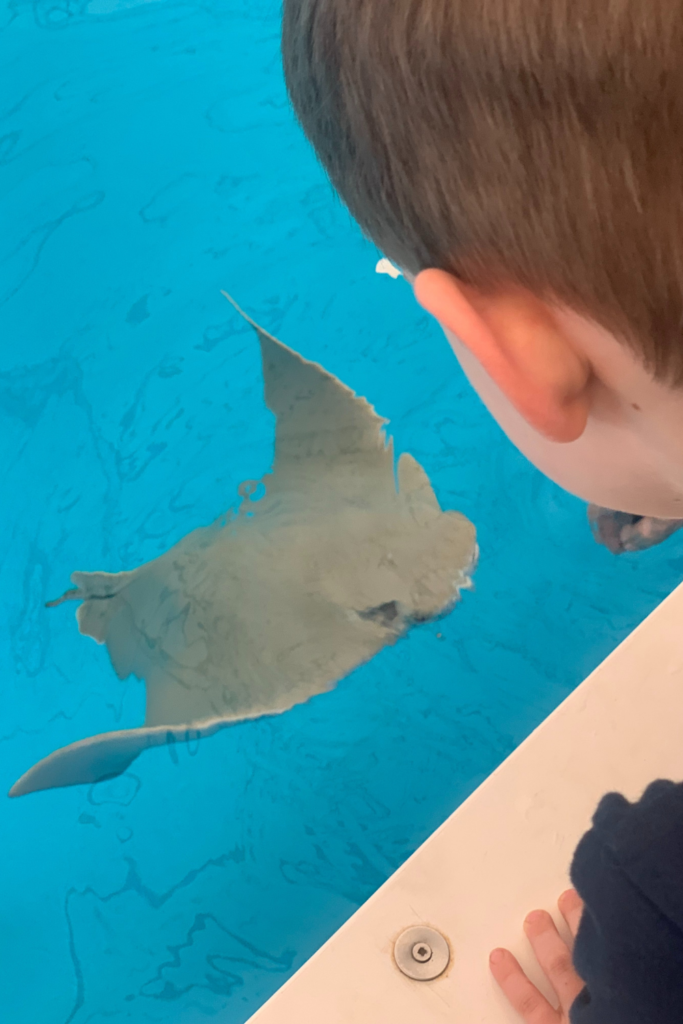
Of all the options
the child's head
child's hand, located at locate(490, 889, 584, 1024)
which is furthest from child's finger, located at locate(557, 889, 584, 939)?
the child's head

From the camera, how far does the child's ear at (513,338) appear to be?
7.4 inches

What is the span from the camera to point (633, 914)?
14.7 inches

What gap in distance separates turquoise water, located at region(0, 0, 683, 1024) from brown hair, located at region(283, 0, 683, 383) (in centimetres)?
71

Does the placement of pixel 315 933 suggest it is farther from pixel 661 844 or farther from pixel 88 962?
pixel 661 844

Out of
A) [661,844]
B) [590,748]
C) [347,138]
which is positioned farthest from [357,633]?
[347,138]

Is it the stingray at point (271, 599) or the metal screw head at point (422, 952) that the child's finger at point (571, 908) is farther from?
the stingray at point (271, 599)

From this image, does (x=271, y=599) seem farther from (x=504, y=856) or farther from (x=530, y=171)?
(x=530, y=171)

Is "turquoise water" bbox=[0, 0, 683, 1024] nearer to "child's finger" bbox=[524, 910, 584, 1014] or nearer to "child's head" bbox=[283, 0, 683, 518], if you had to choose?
"child's finger" bbox=[524, 910, 584, 1014]

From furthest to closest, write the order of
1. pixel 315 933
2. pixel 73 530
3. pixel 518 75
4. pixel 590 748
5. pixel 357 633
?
1. pixel 73 530
2. pixel 357 633
3. pixel 315 933
4. pixel 590 748
5. pixel 518 75

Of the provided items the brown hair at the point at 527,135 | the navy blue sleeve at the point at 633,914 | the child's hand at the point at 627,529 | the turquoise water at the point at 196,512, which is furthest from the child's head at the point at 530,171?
the turquoise water at the point at 196,512

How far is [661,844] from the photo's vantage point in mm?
386

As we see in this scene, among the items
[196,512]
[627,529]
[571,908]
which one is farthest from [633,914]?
[196,512]

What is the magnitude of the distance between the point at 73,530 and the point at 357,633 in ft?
1.45

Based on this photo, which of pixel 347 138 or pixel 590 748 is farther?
pixel 590 748
